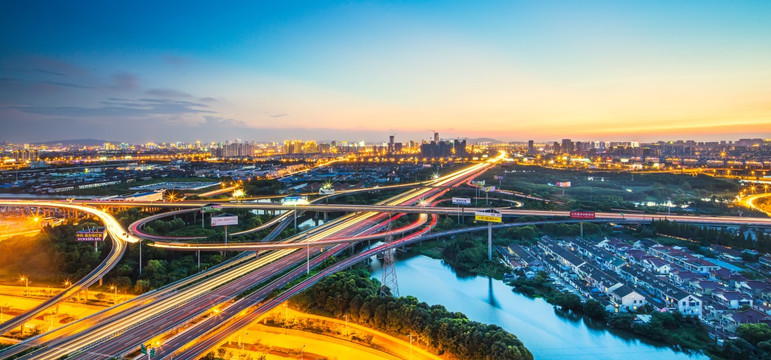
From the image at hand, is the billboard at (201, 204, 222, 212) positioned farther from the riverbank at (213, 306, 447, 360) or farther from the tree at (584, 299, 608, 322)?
the tree at (584, 299, 608, 322)

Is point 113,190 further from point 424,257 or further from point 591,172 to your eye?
point 591,172

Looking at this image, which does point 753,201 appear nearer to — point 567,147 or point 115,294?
point 115,294

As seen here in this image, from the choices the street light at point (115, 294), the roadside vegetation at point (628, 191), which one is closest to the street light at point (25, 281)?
the street light at point (115, 294)

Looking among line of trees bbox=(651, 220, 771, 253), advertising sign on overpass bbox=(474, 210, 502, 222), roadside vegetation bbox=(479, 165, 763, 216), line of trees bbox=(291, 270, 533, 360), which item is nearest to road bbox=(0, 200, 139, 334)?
line of trees bbox=(291, 270, 533, 360)

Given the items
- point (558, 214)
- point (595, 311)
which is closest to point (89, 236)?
point (595, 311)

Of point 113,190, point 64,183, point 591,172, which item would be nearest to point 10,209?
point 113,190

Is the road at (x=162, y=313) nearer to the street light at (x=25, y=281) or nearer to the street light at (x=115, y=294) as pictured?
the street light at (x=115, y=294)
